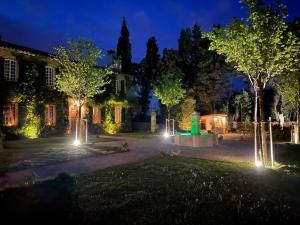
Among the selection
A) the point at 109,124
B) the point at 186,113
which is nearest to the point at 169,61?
the point at 186,113

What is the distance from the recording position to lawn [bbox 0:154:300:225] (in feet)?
18.3

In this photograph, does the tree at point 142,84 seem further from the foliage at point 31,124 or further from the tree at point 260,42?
the tree at point 260,42

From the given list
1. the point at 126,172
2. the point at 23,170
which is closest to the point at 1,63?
the point at 23,170

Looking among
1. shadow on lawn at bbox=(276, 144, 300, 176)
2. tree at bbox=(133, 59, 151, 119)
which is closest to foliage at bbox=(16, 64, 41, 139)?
shadow on lawn at bbox=(276, 144, 300, 176)

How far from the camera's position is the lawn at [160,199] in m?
5.58

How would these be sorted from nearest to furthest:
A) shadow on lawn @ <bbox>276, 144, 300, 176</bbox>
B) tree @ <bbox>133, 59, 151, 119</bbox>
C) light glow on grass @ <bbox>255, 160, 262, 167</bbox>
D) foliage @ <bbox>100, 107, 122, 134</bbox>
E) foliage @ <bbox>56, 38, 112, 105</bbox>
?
shadow on lawn @ <bbox>276, 144, 300, 176</bbox>
light glow on grass @ <bbox>255, 160, 262, 167</bbox>
foliage @ <bbox>56, 38, 112, 105</bbox>
foliage @ <bbox>100, 107, 122, 134</bbox>
tree @ <bbox>133, 59, 151, 119</bbox>

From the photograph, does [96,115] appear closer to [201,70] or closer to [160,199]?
[201,70]

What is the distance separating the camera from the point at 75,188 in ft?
25.2

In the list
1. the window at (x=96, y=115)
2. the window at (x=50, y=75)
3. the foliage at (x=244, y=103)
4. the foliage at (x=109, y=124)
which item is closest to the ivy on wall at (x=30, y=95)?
the window at (x=50, y=75)

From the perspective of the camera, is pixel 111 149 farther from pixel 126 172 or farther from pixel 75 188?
pixel 75 188

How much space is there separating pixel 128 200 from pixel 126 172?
9.94ft

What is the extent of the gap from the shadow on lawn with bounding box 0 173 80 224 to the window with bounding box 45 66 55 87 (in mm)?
19387

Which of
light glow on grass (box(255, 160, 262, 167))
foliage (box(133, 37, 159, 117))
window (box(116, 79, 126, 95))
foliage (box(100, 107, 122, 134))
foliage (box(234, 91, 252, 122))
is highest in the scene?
foliage (box(133, 37, 159, 117))

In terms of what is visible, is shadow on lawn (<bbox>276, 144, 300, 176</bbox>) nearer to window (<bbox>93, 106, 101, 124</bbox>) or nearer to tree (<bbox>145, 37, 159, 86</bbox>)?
window (<bbox>93, 106, 101, 124</bbox>)
